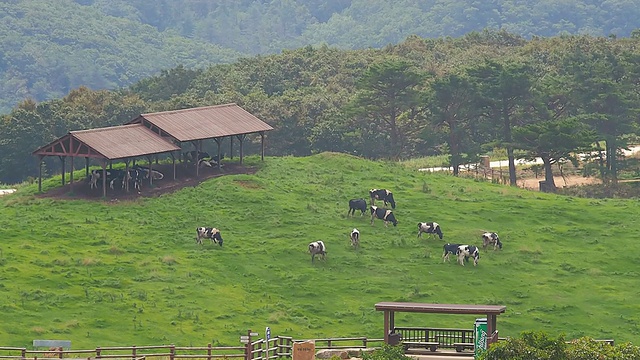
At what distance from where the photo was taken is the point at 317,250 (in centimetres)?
6900

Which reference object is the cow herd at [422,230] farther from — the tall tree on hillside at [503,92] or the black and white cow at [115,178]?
the tall tree on hillside at [503,92]

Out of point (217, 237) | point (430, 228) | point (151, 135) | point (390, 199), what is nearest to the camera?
point (217, 237)

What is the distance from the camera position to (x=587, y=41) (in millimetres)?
136625

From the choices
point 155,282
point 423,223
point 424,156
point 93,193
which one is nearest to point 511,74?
point 424,156

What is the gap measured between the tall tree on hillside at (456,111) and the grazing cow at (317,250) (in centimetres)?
3215

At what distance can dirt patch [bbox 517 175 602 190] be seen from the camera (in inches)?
3853

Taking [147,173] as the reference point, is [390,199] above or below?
below

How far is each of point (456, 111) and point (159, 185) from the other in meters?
31.5

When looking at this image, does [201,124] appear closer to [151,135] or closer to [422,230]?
[151,135]

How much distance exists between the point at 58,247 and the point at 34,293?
21.0 feet

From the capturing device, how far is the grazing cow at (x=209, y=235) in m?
70.2

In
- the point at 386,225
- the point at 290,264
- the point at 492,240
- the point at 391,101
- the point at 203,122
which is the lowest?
the point at 290,264

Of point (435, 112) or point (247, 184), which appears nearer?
point (247, 184)

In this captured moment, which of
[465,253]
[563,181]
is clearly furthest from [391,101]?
[465,253]
